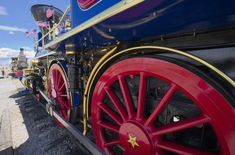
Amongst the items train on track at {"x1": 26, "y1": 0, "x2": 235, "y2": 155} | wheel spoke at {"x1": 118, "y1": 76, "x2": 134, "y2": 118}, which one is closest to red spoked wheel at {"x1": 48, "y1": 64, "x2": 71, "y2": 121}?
A: train on track at {"x1": 26, "y1": 0, "x2": 235, "y2": 155}

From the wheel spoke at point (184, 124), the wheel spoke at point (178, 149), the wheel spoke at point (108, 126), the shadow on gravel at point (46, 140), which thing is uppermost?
the wheel spoke at point (184, 124)

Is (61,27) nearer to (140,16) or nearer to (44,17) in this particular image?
(44,17)

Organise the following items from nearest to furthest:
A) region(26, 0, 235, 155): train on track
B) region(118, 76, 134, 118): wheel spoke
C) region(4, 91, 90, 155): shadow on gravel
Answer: region(26, 0, 235, 155): train on track, region(118, 76, 134, 118): wheel spoke, region(4, 91, 90, 155): shadow on gravel

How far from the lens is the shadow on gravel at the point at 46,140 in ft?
9.58

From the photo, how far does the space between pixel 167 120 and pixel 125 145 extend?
440 mm

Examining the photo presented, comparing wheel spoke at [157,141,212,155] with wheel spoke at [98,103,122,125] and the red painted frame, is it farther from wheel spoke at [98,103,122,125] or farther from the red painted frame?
the red painted frame

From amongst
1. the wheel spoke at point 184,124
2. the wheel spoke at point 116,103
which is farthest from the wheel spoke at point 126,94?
the wheel spoke at point 184,124

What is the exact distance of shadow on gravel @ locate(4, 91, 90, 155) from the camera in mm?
2920

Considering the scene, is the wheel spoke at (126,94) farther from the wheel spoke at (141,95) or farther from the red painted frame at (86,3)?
the red painted frame at (86,3)

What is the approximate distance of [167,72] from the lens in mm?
1463

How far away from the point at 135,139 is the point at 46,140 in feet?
6.96

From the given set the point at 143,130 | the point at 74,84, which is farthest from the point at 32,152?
the point at 143,130

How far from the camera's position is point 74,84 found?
115 inches

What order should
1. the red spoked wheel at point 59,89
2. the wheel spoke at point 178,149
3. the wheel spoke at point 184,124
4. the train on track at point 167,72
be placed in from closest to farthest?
the train on track at point 167,72 → the wheel spoke at point 184,124 → the wheel spoke at point 178,149 → the red spoked wheel at point 59,89
